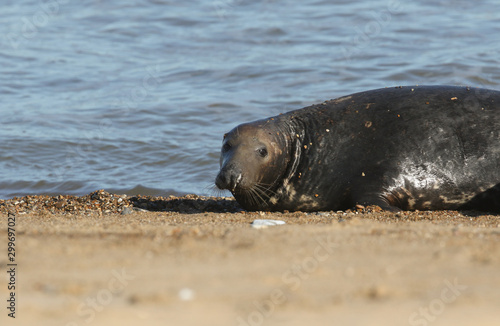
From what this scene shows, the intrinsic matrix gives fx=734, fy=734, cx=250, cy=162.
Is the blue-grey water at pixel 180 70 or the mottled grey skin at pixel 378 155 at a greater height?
the mottled grey skin at pixel 378 155

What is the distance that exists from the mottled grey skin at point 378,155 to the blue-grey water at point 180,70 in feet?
6.78

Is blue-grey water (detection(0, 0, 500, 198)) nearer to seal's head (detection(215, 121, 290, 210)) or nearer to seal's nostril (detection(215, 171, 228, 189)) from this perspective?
seal's head (detection(215, 121, 290, 210))

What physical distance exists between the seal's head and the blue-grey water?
78.4 inches

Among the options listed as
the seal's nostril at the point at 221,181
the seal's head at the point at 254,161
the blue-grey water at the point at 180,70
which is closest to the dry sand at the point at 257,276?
A: the seal's nostril at the point at 221,181

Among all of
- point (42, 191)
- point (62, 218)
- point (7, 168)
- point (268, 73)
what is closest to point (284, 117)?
point (62, 218)

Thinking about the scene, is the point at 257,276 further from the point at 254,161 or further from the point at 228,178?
the point at 254,161

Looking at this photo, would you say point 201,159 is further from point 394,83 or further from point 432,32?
point 432,32

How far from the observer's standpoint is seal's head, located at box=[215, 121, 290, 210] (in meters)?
7.46

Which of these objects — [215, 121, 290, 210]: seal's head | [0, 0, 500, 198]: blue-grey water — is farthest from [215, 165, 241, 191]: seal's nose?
[0, 0, 500, 198]: blue-grey water

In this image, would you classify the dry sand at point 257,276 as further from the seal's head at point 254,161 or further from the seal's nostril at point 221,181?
the seal's head at point 254,161

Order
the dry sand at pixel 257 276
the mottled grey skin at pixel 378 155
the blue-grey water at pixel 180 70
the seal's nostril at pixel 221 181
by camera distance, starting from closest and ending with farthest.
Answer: the dry sand at pixel 257 276, the seal's nostril at pixel 221 181, the mottled grey skin at pixel 378 155, the blue-grey water at pixel 180 70

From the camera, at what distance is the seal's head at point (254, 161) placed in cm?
746

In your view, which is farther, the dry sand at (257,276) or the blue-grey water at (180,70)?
the blue-grey water at (180,70)

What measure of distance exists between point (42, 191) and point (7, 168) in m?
1.30
